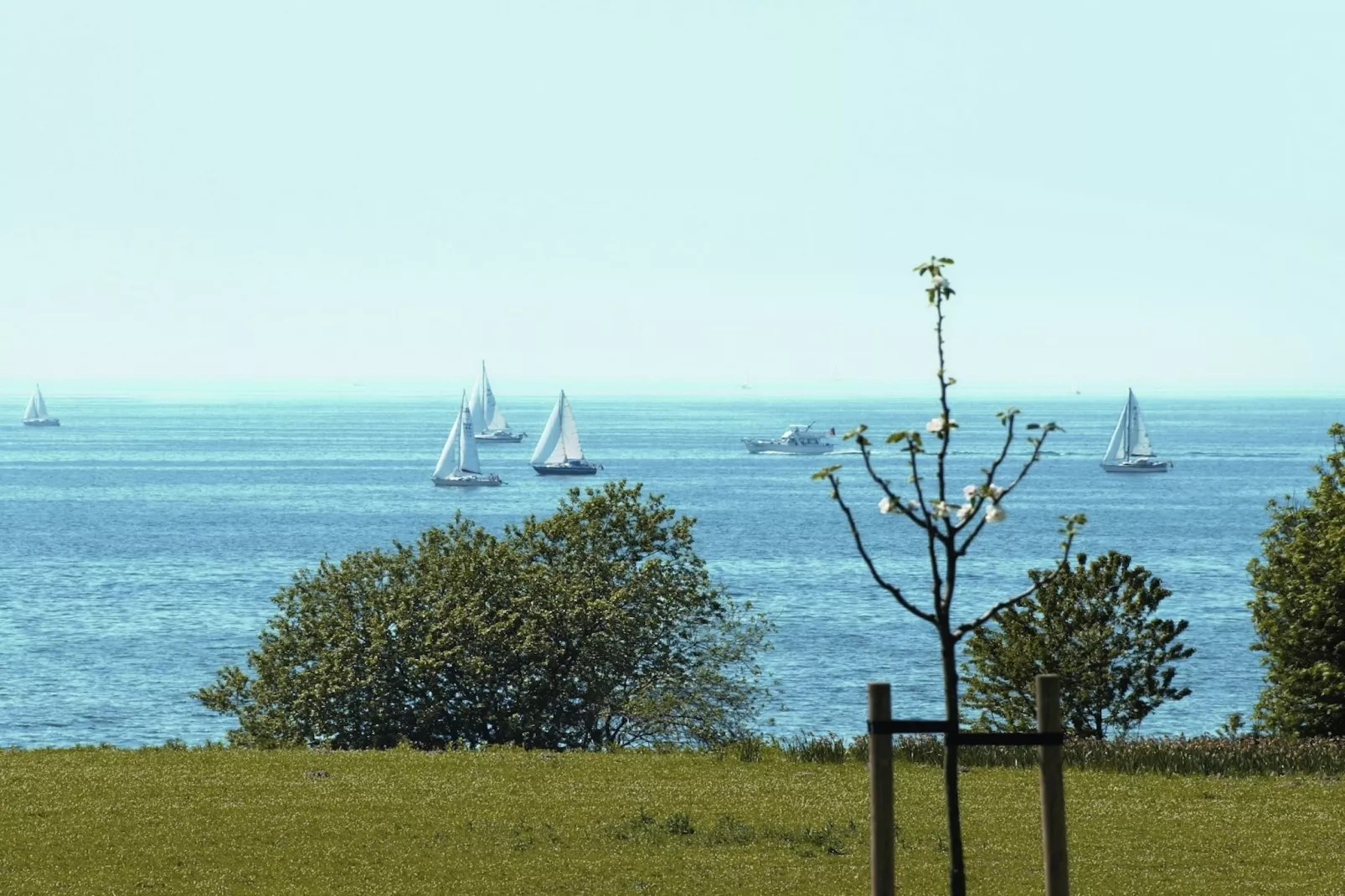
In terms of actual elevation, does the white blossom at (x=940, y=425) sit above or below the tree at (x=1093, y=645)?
above

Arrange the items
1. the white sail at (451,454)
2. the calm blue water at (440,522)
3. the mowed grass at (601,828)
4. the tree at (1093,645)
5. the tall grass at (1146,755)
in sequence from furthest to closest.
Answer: the white sail at (451,454), the calm blue water at (440,522), the tree at (1093,645), the tall grass at (1146,755), the mowed grass at (601,828)

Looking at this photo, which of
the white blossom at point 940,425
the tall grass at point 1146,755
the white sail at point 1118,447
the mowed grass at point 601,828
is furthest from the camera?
the white sail at point 1118,447

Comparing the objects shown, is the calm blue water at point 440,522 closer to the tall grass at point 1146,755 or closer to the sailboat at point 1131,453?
the sailboat at point 1131,453

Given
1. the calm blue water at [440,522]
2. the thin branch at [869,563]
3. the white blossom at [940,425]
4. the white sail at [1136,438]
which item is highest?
the white blossom at [940,425]

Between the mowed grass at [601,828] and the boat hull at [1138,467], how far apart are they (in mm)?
170537

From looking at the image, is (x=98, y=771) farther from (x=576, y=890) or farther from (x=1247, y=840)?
(x=1247, y=840)

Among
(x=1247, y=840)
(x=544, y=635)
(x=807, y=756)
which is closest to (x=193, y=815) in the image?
(x=807, y=756)

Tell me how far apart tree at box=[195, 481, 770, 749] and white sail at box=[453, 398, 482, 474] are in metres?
129

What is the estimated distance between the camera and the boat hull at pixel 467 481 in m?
167

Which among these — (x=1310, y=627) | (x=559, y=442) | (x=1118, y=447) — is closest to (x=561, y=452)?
(x=559, y=442)

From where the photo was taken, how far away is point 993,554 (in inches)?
4370

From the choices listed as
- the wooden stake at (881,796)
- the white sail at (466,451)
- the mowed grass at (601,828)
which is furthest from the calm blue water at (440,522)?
the wooden stake at (881,796)

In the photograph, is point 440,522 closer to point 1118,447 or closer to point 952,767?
point 1118,447

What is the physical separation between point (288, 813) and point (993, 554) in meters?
96.1
